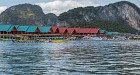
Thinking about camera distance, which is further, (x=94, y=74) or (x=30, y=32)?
(x=30, y=32)

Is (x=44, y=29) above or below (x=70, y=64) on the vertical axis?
above

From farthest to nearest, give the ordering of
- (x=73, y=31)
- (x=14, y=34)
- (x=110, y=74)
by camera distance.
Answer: (x=73, y=31)
(x=14, y=34)
(x=110, y=74)

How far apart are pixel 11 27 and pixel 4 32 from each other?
Answer: 419 cm

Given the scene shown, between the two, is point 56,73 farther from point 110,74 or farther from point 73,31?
point 73,31

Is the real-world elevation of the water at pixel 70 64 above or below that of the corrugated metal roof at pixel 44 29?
below

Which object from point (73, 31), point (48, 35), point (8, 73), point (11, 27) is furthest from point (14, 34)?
point (8, 73)

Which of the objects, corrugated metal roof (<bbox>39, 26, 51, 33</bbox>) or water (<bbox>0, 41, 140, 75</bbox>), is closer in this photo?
water (<bbox>0, 41, 140, 75</bbox>)

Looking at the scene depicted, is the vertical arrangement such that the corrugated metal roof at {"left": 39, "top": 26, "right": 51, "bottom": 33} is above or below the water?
above

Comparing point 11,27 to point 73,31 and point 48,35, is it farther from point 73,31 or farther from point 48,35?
point 73,31

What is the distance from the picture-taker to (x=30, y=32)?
16375 centimetres

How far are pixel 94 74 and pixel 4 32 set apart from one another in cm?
13761

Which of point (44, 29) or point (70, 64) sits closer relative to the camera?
point (70, 64)

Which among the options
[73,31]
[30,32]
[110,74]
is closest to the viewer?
[110,74]

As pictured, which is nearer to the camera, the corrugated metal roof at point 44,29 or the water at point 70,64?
the water at point 70,64
